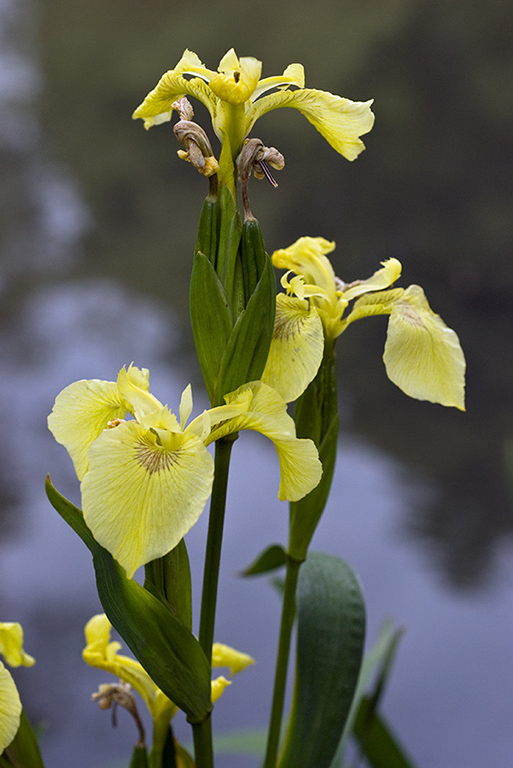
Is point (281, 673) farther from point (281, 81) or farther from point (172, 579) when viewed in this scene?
point (281, 81)

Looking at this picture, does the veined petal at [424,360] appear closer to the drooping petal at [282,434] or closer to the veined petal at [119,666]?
the drooping petal at [282,434]

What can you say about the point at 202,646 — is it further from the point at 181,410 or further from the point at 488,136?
the point at 488,136

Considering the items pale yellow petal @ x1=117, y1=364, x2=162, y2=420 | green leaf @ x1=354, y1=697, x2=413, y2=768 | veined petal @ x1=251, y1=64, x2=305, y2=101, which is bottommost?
green leaf @ x1=354, y1=697, x2=413, y2=768

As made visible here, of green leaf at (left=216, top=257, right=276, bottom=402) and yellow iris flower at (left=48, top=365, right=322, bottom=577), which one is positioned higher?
green leaf at (left=216, top=257, right=276, bottom=402)

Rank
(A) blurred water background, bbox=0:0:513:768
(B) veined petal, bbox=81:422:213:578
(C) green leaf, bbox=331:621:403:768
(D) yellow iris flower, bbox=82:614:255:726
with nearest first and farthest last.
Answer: (B) veined petal, bbox=81:422:213:578
(D) yellow iris flower, bbox=82:614:255:726
(C) green leaf, bbox=331:621:403:768
(A) blurred water background, bbox=0:0:513:768

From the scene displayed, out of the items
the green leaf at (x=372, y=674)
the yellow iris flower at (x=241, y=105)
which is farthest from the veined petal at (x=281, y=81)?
the green leaf at (x=372, y=674)

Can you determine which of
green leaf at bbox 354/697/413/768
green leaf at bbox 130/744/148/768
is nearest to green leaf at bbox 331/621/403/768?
green leaf at bbox 354/697/413/768

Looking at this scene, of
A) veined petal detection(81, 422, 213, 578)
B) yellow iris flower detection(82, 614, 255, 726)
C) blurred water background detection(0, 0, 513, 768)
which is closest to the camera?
veined petal detection(81, 422, 213, 578)

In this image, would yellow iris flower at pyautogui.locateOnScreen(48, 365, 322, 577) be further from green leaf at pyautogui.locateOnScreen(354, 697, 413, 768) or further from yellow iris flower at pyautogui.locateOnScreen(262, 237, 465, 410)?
green leaf at pyautogui.locateOnScreen(354, 697, 413, 768)
